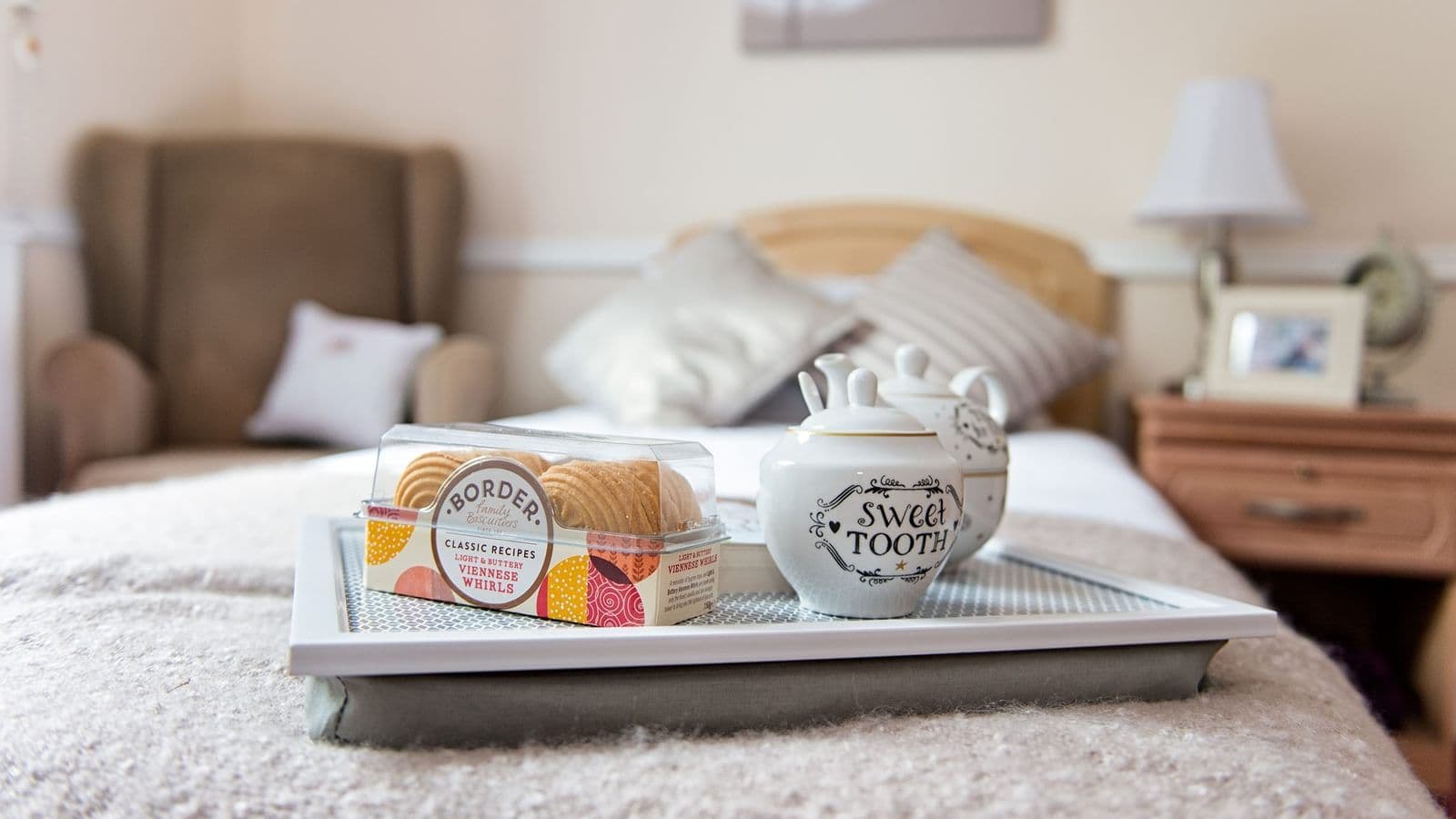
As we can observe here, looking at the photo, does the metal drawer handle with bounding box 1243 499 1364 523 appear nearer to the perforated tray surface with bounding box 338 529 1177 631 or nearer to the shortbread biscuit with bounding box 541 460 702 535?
the perforated tray surface with bounding box 338 529 1177 631

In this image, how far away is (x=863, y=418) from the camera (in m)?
0.67

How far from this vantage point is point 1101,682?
2.10ft

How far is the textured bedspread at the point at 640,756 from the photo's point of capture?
50 centimetres

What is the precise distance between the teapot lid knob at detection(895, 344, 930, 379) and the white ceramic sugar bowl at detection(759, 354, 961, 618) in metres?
0.17

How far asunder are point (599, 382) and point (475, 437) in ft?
4.83

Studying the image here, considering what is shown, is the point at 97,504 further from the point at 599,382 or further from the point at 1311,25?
the point at 1311,25

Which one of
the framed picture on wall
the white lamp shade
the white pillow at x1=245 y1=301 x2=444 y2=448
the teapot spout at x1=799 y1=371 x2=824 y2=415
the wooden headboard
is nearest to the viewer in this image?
the teapot spout at x1=799 y1=371 x2=824 y2=415

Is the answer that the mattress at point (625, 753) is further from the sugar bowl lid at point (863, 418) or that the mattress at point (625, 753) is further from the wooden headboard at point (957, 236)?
the wooden headboard at point (957, 236)

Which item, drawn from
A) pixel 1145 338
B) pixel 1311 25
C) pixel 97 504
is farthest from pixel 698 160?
pixel 97 504

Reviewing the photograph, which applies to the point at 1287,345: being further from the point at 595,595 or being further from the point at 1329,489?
the point at 595,595

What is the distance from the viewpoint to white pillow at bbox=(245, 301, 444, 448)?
247 cm

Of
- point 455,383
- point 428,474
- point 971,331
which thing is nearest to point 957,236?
point 971,331

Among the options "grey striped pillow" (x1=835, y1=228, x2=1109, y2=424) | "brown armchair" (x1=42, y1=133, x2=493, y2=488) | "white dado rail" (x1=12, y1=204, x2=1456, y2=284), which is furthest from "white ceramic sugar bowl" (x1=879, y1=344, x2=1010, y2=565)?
"white dado rail" (x1=12, y1=204, x2=1456, y2=284)

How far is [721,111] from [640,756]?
2.45 m
